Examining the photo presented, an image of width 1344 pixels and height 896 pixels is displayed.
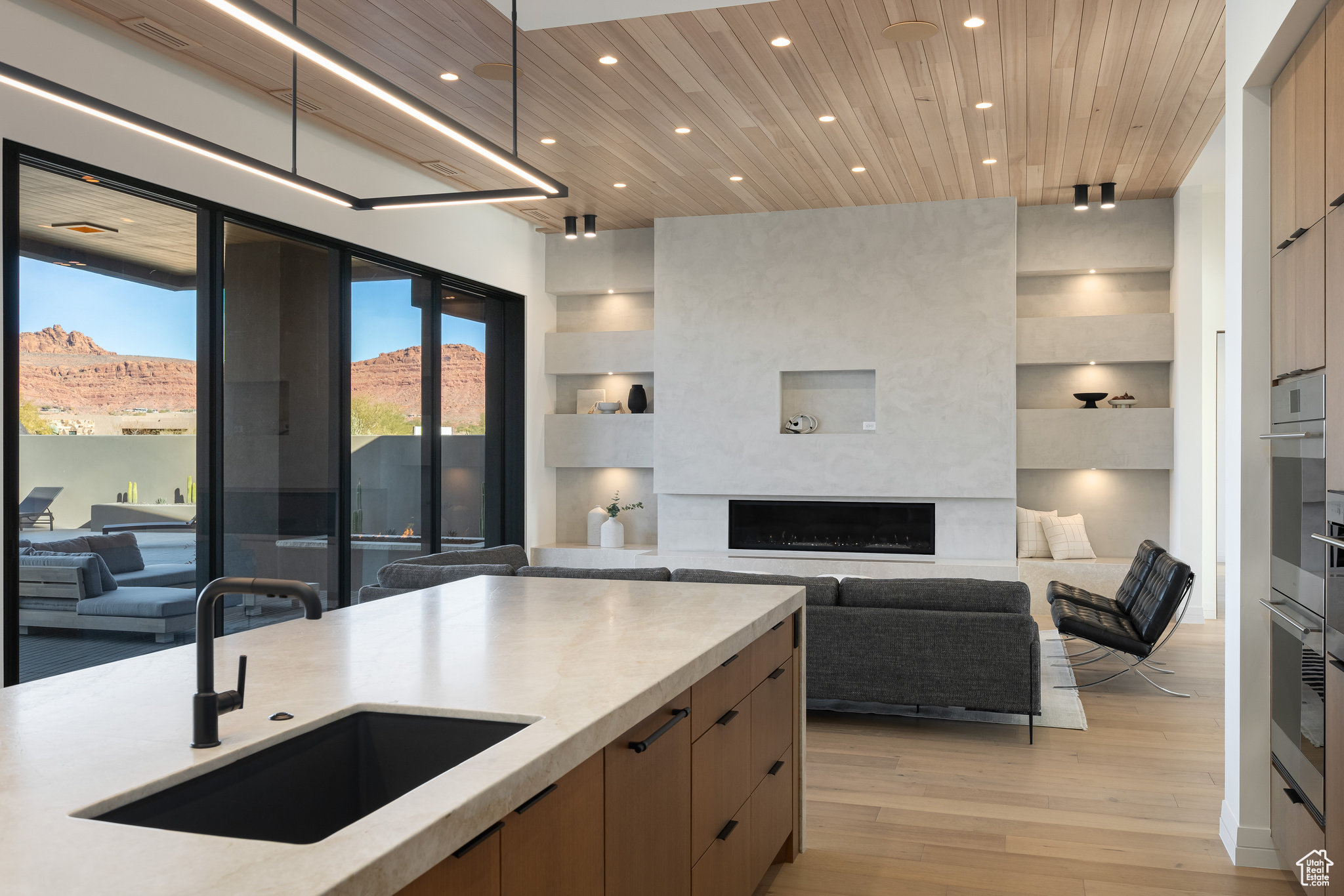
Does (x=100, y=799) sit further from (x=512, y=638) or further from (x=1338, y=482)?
(x=1338, y=482)

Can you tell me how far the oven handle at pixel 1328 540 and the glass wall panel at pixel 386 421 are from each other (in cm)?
564

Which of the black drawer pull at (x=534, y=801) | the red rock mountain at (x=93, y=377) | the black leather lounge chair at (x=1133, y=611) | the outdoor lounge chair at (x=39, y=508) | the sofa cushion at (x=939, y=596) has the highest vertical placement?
the red rock mountain at (x=93, y=377)

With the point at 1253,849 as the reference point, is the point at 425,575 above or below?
above

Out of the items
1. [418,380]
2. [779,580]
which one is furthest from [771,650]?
[418,380]

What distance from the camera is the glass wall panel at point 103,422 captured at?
14.9 feet

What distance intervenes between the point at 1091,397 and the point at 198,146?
7.25m

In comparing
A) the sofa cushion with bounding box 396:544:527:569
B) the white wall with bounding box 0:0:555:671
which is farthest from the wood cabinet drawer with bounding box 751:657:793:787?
the white wall with bounding box 0:0:555:671

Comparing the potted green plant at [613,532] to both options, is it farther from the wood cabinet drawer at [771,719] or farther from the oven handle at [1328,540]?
the oven handle at [1328,540]

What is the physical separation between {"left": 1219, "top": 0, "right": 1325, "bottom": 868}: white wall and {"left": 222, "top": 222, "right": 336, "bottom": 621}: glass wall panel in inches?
193

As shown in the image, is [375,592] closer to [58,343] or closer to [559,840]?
[58,343]

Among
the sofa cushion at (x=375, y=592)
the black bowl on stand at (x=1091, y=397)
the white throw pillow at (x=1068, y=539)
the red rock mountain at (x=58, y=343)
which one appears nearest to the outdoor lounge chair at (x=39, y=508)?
the red rock mountain at (x=58, y=343)

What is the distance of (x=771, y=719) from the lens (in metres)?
3.00

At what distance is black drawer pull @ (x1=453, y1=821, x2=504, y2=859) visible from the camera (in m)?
1.31

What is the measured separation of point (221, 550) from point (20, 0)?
9.23 feet
